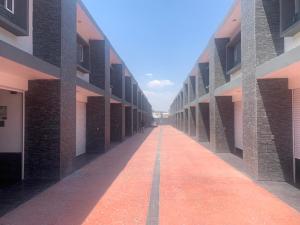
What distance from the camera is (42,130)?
9031mm

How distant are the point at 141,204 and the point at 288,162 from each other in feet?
16.5

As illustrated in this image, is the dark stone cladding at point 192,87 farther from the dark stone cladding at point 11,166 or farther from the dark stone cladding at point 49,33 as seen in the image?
the dark stone cladding at point 11,166

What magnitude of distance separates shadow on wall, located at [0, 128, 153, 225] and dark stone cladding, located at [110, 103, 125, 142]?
37.7 ft

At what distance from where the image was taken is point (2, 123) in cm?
922

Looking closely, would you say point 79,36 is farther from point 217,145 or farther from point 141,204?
point 141,204

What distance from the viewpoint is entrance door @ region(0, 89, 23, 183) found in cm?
902

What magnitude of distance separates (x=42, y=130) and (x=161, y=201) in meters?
4.66

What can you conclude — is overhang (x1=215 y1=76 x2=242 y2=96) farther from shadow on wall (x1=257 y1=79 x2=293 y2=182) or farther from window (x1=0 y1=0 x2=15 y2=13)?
window (x1=0 y1=0 x2=15 y2=13)

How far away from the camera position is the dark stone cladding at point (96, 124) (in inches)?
622

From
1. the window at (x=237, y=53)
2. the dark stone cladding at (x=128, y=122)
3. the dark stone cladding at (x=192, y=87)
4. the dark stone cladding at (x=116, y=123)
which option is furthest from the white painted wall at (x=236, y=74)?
the dark stone cladding at (x=128, y=122)

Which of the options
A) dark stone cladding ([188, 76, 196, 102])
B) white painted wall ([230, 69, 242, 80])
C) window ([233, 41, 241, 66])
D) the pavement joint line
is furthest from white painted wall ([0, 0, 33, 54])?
dark stone cladding ([188, 76, 196, 102])

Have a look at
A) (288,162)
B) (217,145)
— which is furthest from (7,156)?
(217,145)

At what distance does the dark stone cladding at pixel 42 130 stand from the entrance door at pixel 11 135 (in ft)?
0.78

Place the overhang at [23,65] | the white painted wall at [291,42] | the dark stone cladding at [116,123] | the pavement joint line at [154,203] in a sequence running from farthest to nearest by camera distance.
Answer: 1. the dark stone cladding at [116,123]
2. the white painted wall at [291,42]
3. the overhang at [23,65]
4. the pavement joint line at [154,203]
